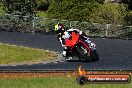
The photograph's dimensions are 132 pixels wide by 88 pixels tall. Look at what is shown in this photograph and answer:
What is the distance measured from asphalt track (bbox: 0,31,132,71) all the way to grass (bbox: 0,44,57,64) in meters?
1.78

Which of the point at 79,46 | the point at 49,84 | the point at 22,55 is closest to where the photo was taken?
the point at 49,84

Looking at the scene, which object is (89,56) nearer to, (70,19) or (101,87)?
(101,87)

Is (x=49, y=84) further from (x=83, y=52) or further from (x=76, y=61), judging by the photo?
(x=76, y=61)

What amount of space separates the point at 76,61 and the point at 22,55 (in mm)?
5477

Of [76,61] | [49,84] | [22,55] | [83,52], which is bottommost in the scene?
[22,55]

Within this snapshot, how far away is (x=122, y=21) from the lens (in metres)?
42.8

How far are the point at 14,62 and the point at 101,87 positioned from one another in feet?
44.7

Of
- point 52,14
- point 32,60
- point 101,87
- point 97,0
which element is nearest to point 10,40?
point 32,60

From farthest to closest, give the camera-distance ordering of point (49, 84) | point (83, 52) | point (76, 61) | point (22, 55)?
point (22, 55)
point (76, 61)
point (83, 52)
point (49, 84)

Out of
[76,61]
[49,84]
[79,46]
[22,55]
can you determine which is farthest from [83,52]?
[49,84]

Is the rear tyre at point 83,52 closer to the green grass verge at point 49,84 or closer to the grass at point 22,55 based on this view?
the grass at point 22,55

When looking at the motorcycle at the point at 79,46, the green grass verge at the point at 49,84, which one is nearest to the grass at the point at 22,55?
the motorcycle at the point at 79,46

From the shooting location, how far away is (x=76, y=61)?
2545cm

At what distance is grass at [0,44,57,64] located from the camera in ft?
92.1
